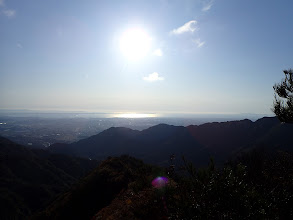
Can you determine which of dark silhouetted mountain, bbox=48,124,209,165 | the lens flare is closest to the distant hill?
dark silhouetted mountain, bbox=48,124,209,165

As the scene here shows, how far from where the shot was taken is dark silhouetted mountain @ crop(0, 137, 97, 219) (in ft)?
172

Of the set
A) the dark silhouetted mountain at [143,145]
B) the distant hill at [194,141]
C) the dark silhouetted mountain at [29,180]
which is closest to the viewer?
the dark silhouetted mountain at [29,180]

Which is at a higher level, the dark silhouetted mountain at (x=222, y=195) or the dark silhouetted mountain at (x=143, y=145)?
the dark silhouetted mountain at (x=222, y=195)

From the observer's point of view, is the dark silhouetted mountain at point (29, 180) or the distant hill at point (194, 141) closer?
the dark silhouetted mountain at point (29, 180)

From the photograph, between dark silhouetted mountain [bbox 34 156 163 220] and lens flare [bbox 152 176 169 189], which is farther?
dark silhouetted mountain [bbox 34 156 163 220]

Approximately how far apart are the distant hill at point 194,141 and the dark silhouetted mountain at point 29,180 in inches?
1819

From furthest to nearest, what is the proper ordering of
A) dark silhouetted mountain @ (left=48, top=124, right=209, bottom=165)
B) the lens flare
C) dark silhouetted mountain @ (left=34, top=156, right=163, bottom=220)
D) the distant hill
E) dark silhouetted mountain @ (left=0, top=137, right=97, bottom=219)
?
dark silhouetted mountain @ (left=48, top=124, right=209, bottom=165) < the distant hill < dark silhouetted mountain @ (left=0, top=137, right=97, bottom=219) < dark silhouetted mountain @ (left=34, top=156, right=163, bottom=220) < the lens flare

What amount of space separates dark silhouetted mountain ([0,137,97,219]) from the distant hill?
152 feet

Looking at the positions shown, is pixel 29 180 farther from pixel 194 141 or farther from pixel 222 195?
pixel 194 141

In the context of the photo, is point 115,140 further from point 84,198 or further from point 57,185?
point 84,198

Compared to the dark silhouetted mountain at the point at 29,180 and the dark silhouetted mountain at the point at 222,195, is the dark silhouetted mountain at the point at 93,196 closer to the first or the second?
the dark silhouetted mountain at the point at 222,195

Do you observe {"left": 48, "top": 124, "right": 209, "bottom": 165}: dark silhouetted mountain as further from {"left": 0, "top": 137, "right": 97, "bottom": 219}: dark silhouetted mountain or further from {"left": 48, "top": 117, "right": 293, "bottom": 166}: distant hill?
{"left": 0, "top": 137, "right": 97, "bottom": 219}: dark silhouetted mountain

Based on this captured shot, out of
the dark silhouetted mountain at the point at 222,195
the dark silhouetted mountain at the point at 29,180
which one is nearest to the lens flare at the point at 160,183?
the dark silhouetted mountain at the point at 222,195

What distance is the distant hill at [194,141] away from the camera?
8950 cm
